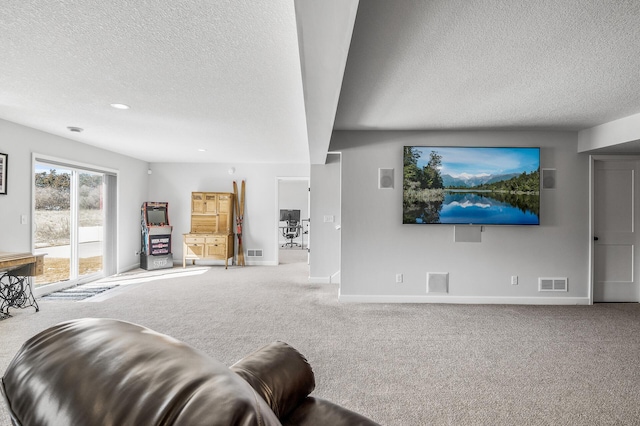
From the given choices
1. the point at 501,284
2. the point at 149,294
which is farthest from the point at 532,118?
the point at 149,294

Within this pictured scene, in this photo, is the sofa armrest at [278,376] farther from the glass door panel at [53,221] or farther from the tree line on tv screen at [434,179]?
the glass door panel at [53,221]

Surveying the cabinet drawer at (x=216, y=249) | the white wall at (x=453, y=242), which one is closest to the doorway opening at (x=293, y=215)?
the cabinet drawer at (x=216, y=249)

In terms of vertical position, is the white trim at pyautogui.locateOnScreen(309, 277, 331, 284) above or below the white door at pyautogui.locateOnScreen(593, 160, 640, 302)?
below

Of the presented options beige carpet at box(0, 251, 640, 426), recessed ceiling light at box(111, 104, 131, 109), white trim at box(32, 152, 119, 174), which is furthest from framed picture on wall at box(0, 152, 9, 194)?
recessed ceiling light at box(111, 104, 131, 109)

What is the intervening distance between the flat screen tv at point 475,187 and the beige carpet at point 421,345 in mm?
1188

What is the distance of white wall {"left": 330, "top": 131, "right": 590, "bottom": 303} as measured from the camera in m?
4.63

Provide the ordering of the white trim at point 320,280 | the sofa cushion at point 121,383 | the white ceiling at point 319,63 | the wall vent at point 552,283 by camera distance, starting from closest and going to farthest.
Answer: the sofa cushion at point 121,383, the white ceiling at point 319,63, the wall vent at point 552,283, the white trim at point 320,280

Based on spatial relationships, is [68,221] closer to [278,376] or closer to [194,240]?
[194,240]

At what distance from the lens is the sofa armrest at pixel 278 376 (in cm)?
107

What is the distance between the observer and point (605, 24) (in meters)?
2.00

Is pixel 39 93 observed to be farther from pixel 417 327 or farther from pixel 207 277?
pixel 417 327

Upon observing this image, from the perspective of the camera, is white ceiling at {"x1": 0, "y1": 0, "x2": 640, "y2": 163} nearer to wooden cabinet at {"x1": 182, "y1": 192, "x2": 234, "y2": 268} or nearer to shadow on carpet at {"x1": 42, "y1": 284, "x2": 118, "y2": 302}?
shadow on carpet at {"x1": 42, "y1": 284, "x2": 118, "y2": 302}

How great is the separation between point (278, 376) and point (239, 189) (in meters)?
6.96

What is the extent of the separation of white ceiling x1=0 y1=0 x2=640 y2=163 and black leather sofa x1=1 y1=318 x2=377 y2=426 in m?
1.32
